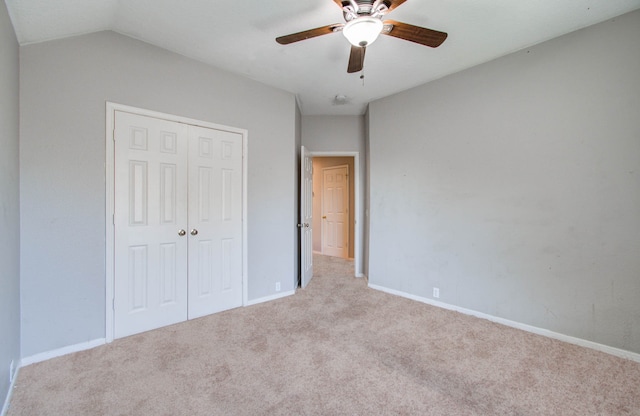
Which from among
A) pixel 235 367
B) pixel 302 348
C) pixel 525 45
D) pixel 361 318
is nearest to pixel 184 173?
pixel 235 367

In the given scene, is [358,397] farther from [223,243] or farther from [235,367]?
[223,243]

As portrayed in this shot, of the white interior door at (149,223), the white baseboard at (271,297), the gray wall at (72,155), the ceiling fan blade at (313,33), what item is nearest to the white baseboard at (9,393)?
the gray wall at (72,155)

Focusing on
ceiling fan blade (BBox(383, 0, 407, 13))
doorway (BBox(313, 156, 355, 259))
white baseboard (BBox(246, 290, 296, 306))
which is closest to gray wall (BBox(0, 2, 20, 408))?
white baseboard (BBox(246, 290, 296, 306))

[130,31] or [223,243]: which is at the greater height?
[130,31]

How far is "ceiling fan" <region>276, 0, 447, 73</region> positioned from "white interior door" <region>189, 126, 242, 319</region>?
57.7 inches

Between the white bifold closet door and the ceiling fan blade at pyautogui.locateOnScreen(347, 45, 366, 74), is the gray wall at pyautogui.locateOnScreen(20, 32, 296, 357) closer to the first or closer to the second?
the white bifold closet door

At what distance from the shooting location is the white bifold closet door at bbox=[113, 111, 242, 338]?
2.32 meters

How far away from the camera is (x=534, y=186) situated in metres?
2.47

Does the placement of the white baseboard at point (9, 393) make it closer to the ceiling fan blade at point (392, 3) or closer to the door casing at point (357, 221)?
the ceiling fan blade at point (392, 3)

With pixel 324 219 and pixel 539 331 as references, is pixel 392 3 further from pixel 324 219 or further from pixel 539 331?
pixel 324 219

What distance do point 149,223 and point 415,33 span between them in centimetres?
269

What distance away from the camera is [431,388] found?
170cm

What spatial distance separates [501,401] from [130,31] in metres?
3.92

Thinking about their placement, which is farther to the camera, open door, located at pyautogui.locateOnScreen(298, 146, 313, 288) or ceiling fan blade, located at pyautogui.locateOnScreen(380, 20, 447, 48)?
open door, located at pyautogui.locateOnScreen(298, 146, 313, 288)
